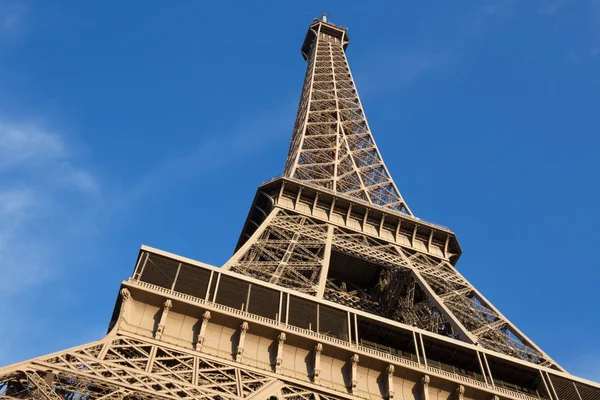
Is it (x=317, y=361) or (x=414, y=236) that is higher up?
(x=414, y=236)

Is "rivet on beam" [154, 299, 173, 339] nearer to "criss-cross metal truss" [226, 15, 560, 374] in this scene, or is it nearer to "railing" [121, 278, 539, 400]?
"railing" [121, 278, 539, 400]

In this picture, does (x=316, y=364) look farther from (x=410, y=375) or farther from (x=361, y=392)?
(x=410, y=375)

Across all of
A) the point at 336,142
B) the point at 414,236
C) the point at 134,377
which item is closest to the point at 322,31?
the point at 336,142

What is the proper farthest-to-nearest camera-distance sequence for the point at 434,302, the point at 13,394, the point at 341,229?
the point at 341,229 < the point at 434,302 < the point at 13,394

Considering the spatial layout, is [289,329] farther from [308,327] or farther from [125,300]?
[125,300]

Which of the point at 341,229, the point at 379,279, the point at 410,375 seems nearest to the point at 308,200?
the point at 341,229
